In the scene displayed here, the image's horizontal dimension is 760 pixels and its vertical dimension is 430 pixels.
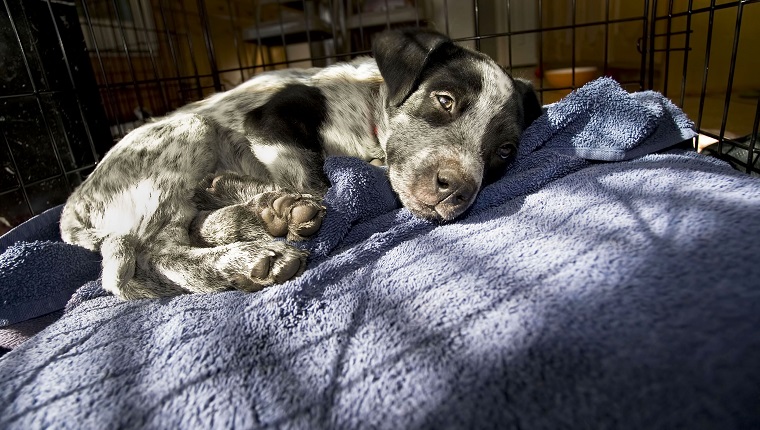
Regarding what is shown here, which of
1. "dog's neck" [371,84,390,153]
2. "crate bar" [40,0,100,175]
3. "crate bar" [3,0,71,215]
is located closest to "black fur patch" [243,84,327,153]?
"dog's neck" [371,84,390,153]

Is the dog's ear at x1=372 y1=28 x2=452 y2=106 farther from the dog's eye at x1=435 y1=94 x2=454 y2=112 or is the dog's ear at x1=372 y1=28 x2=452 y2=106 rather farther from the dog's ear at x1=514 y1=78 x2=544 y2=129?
the dog's ear at x1=514 y1=78 x2=544 y2=129

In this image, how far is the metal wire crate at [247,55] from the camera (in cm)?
231

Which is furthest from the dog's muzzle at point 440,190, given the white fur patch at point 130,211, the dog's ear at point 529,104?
the white fur patch at point 130,211

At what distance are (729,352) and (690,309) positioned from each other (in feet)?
0.30

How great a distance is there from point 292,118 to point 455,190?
876 millimetres

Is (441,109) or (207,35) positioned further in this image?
(207,35)

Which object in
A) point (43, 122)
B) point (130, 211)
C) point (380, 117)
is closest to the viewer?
point (130, 211)

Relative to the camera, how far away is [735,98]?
15.2 ft

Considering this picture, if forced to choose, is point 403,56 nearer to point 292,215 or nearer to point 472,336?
point 292,215

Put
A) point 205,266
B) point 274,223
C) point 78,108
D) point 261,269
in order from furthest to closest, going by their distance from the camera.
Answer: point 78,108, point 274,223, point 205,266, point 261,269

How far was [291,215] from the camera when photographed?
4.91 ft

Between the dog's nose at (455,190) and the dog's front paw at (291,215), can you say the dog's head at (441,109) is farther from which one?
the dog's front paw at (291,215)

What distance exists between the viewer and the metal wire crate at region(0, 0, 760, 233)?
90.8 inches

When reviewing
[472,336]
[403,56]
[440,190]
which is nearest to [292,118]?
[403,56]
